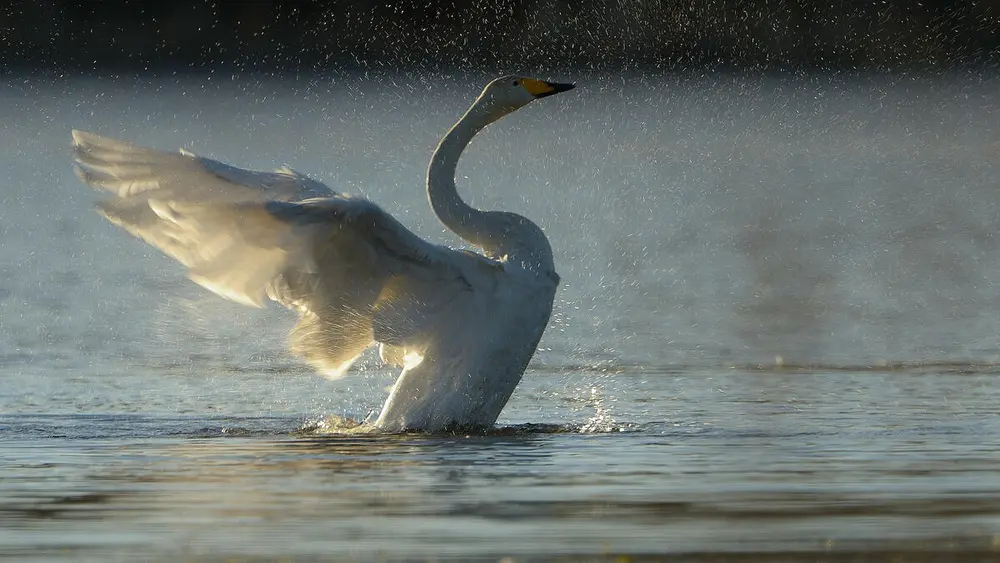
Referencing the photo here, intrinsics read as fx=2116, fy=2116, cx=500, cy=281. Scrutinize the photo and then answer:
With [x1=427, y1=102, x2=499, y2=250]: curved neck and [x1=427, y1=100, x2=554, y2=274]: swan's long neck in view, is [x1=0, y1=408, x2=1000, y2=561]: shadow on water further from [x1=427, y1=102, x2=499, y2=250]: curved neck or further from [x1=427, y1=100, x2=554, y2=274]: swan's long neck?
[x1=427, y1=102, x2=499, y2=250]: curved neck

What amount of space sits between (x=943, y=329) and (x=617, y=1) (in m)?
19.1

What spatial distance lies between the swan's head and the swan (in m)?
0.75

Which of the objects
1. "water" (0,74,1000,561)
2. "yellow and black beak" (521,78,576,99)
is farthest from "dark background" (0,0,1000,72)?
"yellow and black beak" (521,78,576,99)

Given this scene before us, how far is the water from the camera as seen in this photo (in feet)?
23.9

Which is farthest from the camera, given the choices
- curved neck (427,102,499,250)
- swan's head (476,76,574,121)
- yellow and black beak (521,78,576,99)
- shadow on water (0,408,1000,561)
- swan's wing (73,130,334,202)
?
yellow and black beak (521,78,576,99)

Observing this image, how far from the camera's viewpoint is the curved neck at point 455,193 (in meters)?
11.5

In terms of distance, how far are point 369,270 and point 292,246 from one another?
0.47m

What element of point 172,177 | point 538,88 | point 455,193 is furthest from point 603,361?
point 172,177

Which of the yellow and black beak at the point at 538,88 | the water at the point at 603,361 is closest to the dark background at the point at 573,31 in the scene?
the water at the point at 603,361

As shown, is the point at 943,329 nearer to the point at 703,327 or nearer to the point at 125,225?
the point at 703,327

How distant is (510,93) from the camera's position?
12.3m

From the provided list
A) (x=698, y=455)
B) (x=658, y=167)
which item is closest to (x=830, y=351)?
(x=698, y=455)

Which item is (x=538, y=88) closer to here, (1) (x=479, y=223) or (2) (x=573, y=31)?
(1) (x=479, y=223)

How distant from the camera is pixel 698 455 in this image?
9.41m
